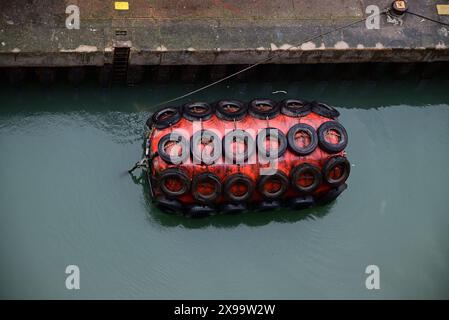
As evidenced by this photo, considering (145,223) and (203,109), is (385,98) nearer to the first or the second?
(203,109)

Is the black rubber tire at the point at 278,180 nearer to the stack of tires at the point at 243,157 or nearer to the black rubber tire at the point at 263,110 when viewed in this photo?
the stack of tires at the point at 243,157

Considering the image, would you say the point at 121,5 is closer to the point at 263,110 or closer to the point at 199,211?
the point at 263,110

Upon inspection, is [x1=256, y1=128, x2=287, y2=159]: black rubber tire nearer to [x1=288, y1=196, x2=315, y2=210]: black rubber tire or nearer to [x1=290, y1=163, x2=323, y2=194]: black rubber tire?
[x1=290, y1=163, x2=323, y2=194]: black rubber tire

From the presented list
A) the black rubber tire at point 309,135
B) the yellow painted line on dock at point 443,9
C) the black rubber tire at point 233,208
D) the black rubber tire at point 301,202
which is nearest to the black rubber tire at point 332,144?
the black rubber tire at point 309,135

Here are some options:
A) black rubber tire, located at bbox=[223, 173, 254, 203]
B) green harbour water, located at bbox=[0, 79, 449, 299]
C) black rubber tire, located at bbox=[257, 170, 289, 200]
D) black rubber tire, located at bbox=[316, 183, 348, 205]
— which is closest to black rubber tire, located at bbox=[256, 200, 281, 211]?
black rubber tire, located at bbox=[257, 170, 289, 200]

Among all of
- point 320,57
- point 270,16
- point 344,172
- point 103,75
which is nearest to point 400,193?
point 344,172

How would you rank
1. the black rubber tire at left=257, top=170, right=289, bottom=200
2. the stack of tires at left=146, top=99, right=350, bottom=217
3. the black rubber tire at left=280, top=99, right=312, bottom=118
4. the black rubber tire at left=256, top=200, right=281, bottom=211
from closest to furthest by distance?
1. the stack of tires at left=146, top=99, right=350, bottom=217
2. the black rubber tire at left=257, top=170, right=289, bottom=200
3. the black rubber tire at left=256, top=200, right=281, bottom=211
4. the black rubber tire at left=280, top=99, right=312, bottom=118

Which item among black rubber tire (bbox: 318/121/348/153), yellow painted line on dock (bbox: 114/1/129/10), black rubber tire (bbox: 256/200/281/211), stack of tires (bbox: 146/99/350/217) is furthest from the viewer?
yellow painted line on dock (bbox: 114/1/129/10)
